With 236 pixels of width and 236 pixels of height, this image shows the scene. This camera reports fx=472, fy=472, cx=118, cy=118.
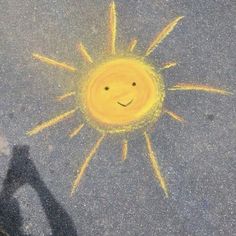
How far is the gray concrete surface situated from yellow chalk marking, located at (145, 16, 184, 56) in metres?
0.06

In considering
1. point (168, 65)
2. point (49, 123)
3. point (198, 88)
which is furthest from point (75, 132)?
point (198, 88)

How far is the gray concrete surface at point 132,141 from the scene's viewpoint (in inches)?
172

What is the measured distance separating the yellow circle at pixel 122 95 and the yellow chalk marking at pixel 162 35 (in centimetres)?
19

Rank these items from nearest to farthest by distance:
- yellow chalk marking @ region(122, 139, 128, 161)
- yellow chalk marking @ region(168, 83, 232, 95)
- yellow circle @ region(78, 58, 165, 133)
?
yellow chalk marking @ region(122, 139, 128, 161), yellow circle @ region(78, 58, 165, 133), yellow chalk marking @ region(168, 83, 232, 95)

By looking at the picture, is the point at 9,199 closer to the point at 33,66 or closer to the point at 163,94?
the point at 33,66

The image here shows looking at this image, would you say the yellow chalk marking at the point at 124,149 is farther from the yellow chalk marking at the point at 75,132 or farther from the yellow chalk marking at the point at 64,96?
the yellow chalk marking at the point at 64,96

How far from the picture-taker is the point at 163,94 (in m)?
4.71

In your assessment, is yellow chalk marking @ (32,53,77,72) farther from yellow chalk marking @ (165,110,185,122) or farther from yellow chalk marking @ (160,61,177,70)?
yellow chalk marking @ (165,110,185,122)

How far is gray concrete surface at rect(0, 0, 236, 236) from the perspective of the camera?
436cm

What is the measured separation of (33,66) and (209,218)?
2303mm

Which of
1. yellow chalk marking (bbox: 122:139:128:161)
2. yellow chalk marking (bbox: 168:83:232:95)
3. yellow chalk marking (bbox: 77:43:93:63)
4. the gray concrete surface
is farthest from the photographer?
yellow chalk marking (bbox: 77:43:93:63)

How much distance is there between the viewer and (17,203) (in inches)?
175

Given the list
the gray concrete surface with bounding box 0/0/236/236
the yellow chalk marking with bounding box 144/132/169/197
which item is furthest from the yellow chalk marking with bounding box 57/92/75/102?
the yellow chalk marking with bounding box 144/132/169/197

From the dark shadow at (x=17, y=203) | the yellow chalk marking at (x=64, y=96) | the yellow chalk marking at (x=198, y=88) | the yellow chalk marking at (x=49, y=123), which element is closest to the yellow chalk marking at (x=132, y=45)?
the yellow chalk marking at (x=198, y=88)
